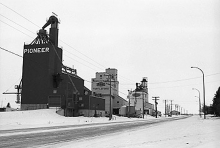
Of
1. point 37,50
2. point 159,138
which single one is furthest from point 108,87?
point 159,138

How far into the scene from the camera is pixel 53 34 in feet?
234

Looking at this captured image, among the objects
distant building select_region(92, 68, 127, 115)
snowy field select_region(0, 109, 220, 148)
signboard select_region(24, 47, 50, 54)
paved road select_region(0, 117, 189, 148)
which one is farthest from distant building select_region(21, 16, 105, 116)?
distant building select_region(92, 68, 127, 115)

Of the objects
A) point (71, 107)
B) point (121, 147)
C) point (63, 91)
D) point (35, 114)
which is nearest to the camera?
point (121, 147)

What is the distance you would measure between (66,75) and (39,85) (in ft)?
29.4

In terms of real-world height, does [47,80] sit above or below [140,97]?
above

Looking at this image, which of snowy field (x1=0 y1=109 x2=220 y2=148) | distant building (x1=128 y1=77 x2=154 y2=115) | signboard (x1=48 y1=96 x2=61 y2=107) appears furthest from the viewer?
distant building (x1=128 y1=77 x2=154 y2=115)

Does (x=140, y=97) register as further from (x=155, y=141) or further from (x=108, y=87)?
(x=155, y=141)

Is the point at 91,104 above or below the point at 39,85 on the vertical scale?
below

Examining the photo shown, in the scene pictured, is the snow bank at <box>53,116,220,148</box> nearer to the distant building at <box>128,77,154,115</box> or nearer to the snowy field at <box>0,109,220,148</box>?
the snowy field at <box>0,109,220,148</box>

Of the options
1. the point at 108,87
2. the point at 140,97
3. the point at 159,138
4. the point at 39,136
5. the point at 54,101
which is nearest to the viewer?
the point at 159,138

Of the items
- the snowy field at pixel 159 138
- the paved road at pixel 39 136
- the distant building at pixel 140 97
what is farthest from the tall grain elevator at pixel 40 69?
the distant building at pixel 140 97

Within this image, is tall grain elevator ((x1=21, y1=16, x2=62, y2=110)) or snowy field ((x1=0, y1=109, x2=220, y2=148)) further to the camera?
tall grain elevator ((x1=21, y1=16, x2=62, y2=110))

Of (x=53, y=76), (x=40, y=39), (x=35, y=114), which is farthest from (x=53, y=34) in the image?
(x=35, y=114)

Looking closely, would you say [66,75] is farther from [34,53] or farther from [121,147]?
[121,147]
